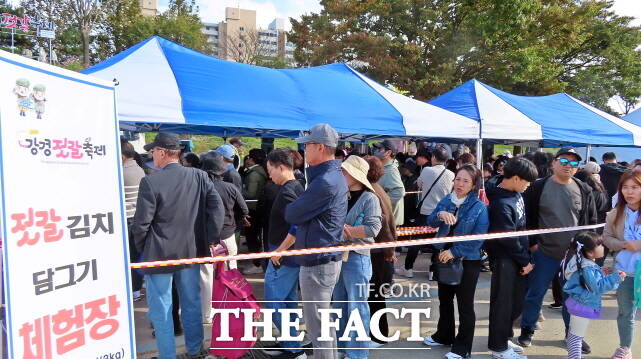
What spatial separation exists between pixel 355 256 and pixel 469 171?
1173 mm

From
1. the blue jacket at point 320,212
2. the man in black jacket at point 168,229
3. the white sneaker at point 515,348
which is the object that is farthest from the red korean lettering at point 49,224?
the white sneaker at point 515,348

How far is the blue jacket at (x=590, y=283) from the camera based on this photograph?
10.4 ft

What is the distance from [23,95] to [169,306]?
1.99 metres

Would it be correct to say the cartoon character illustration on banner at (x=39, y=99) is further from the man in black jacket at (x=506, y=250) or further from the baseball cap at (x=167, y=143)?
the man in black jacket at (x=506, y=250)

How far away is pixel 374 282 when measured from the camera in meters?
3.87

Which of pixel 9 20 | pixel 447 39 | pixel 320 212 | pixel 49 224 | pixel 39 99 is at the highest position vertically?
pixel 9 20

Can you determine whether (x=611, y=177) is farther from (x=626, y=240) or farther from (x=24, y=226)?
(x=24, y=226)

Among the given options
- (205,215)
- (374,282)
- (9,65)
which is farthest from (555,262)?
(9,65)

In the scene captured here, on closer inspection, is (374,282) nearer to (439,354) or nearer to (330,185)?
(439,354)

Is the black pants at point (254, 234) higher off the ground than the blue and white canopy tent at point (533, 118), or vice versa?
the blue and white canopy tent at point (533, 118)

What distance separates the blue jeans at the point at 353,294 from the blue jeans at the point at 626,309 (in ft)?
6.43

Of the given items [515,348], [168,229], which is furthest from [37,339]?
[515,348]

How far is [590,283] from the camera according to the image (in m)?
3.21

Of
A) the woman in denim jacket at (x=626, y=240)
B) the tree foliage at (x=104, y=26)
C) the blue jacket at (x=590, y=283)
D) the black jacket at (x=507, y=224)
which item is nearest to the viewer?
the blue jacket at (x=590, y=283)
